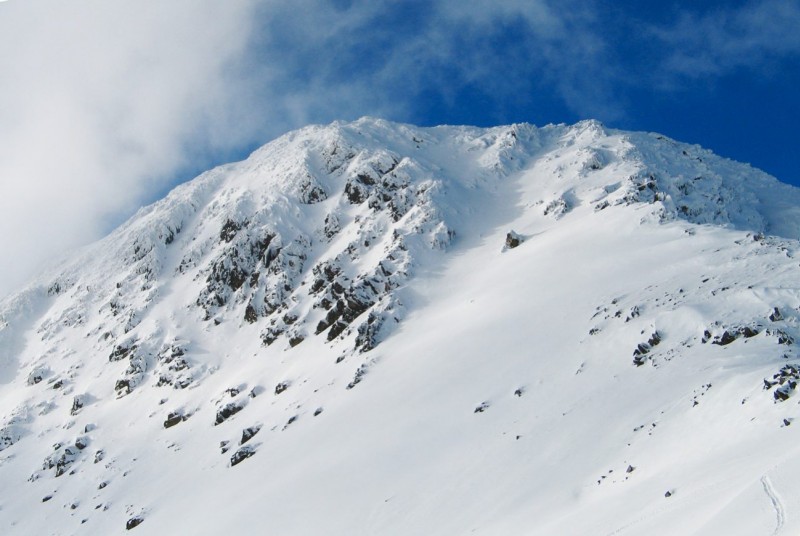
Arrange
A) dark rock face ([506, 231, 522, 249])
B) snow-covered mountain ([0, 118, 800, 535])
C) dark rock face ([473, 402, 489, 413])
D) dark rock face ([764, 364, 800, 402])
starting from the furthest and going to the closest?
dark rock face ([506, 231, 522, 249])
dark rock face ([473, 402, 489, 413])
snow-covered mountain ([0, 118, 800, 535])
dark rock face ([764, 364, 800, 402])

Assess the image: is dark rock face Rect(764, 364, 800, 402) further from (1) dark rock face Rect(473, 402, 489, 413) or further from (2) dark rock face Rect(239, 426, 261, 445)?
(2) dark rock face Rect(239, 426, 261, 445)

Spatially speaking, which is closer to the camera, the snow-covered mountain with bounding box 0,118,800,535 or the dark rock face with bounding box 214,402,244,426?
the snow-covered mountain with bounding box 0,118,800,535

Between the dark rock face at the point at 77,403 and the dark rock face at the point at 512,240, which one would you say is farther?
the dark rock face at the point at 77,403

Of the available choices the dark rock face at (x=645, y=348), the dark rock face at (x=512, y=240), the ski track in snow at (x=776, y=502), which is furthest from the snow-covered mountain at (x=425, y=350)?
the dark rock face at (x=512, y=240)

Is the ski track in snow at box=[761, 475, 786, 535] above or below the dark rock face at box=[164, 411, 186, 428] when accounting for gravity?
below

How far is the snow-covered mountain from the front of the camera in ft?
70.1

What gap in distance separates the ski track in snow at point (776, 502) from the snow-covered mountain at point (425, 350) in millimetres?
52

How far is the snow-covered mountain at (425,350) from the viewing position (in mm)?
21359

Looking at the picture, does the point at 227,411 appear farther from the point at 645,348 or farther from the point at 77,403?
the point at 645,348

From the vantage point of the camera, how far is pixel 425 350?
3991 centimetres

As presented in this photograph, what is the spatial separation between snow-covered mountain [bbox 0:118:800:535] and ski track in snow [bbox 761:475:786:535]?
5cm

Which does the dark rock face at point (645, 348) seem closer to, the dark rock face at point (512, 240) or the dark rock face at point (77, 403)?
the dark rock face at point (512, 240)

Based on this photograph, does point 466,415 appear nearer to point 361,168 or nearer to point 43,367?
point 361,168

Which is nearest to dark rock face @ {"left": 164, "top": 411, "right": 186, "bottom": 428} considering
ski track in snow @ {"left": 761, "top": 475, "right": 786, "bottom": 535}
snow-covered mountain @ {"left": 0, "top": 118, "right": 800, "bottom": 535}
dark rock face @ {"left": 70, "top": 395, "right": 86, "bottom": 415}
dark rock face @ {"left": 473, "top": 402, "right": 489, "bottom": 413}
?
snow-covered mountain @ {"left": 0, "top": 118, "right": 800, "bottom": 535}
